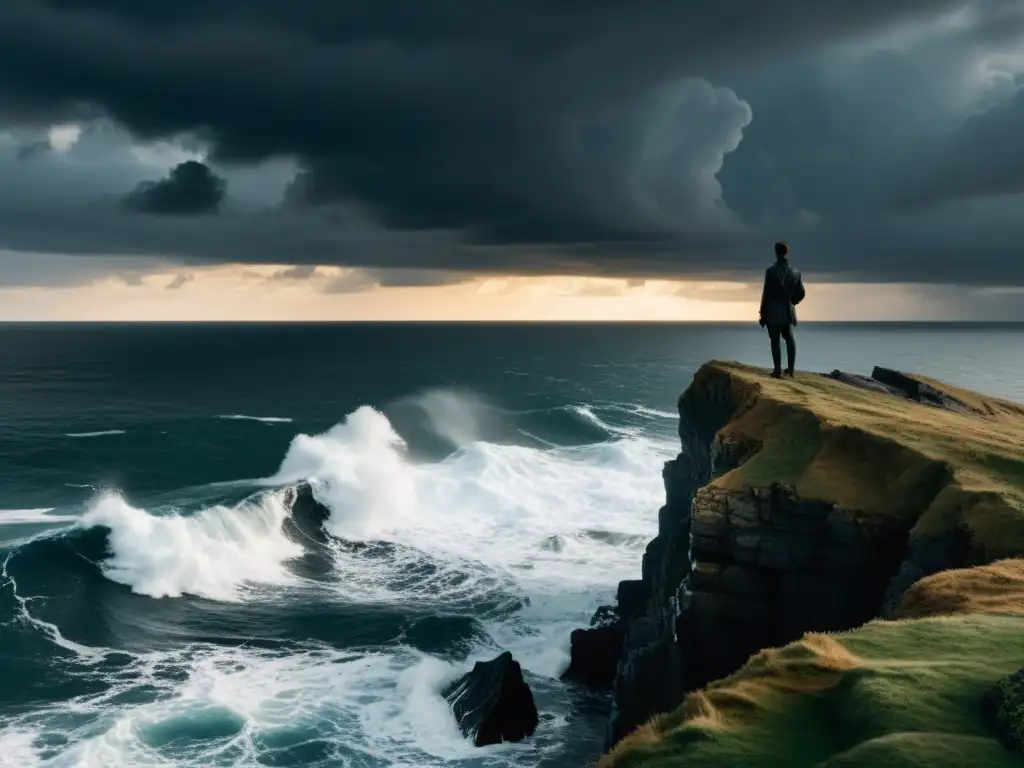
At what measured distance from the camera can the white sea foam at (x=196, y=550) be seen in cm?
3769

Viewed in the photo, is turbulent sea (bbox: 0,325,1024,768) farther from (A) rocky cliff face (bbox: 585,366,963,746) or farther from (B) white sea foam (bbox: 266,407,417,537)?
(A) rocky cliff face (bbox: 585,366,963,746)

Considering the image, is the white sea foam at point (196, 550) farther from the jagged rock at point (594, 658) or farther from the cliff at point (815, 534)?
the cliff at point (815, 534)

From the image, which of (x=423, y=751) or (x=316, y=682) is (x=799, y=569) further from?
(x=316, y=682)

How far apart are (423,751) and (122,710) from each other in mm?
9438

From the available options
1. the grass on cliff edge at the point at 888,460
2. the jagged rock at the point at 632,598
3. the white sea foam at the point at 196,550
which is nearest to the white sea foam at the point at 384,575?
the white sea foam at the point at 196,550

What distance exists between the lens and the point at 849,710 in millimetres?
9664

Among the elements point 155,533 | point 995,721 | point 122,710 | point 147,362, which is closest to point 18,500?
point 155,533

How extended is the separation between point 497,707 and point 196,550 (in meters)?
21.4

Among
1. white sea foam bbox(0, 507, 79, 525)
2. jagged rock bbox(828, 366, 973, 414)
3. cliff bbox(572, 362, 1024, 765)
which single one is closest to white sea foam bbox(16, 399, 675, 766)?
white sea foam bbox(0, 507, 79, 525)

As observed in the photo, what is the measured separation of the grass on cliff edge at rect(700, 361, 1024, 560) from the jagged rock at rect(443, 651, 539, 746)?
8.87 meters

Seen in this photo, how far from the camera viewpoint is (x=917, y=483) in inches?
822

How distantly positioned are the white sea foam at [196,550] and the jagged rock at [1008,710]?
3281 centimetres

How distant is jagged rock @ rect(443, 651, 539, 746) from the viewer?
23.9 meters


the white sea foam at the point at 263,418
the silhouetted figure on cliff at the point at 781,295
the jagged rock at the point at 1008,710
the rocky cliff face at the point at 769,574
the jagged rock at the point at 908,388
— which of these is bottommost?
the white sea foam at the point at 263,418
